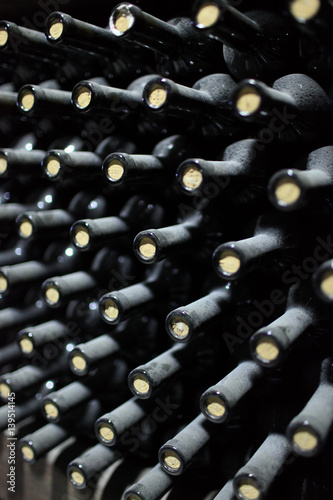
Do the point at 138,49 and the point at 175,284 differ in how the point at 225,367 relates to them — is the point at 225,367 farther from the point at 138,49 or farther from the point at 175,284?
the point at 138,49

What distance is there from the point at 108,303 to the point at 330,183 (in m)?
0.24

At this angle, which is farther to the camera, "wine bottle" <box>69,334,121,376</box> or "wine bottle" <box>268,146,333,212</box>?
"wine bottle" <box>69,334,121,376</box>

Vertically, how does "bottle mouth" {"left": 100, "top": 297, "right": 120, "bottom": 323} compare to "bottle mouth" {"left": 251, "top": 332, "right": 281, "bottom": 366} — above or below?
below

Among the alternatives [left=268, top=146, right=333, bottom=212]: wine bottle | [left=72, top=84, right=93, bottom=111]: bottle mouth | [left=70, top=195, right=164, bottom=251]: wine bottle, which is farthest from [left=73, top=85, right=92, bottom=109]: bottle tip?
[left=268, top=146, right=333, bottom=212]: wine bottle

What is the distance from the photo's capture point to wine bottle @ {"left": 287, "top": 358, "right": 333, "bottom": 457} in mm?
305

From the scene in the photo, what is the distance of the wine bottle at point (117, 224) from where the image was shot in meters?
0.46

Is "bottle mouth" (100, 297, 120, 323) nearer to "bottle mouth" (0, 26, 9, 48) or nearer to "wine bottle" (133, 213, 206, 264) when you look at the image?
"wine bottle" (133, 213, 206, 264)

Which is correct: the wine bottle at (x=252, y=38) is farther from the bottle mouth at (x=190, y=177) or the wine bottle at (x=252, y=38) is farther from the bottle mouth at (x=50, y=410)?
the bottle mouth at (x=50, y=410)

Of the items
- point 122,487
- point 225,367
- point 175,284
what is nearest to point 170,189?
point 175,284

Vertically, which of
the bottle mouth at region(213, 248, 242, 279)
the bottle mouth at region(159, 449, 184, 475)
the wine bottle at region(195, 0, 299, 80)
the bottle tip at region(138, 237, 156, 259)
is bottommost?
the bottle mouth at region(159, 449, 184, 475)

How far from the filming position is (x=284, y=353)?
315 mm

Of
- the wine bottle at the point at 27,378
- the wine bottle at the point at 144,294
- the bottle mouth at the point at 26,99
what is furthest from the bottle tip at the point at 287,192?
the wine bottle at the point at 27,378

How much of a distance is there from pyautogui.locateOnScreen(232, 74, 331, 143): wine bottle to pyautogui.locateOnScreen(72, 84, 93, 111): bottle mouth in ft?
0.51

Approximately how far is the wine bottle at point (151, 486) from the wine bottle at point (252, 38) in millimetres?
406
